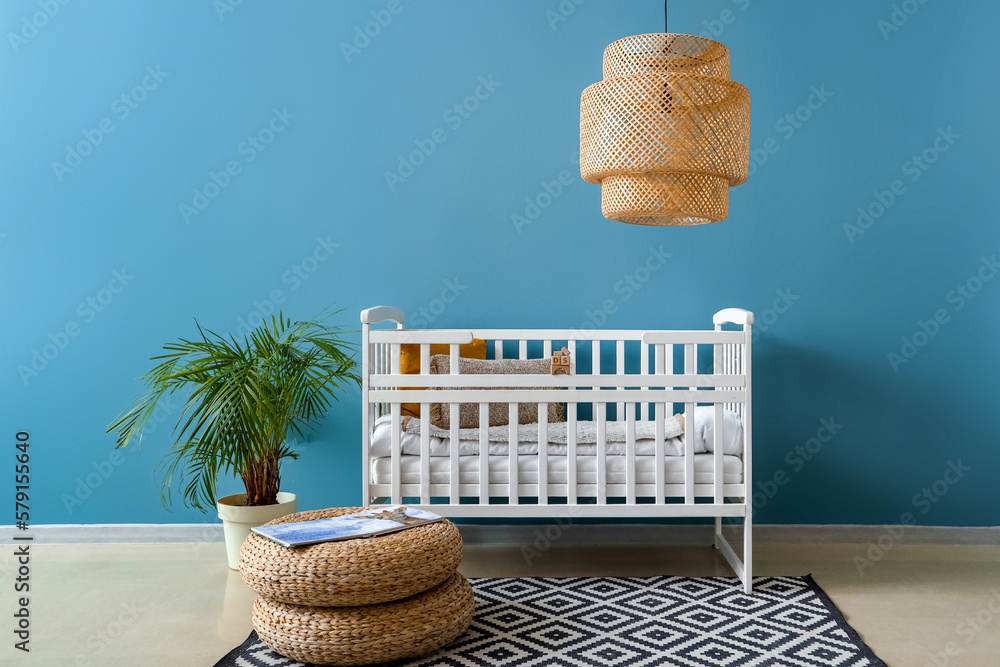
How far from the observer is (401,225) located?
2820 millimetres

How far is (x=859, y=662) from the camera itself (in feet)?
5.79

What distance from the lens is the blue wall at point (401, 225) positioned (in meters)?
2.79

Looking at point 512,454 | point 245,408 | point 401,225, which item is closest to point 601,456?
point 512,454

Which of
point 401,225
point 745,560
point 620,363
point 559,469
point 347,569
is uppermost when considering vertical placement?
point 401,225

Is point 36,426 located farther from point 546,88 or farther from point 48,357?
point 546,88

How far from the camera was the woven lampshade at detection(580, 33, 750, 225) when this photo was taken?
1.81 meters

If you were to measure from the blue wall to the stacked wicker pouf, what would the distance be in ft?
3.47

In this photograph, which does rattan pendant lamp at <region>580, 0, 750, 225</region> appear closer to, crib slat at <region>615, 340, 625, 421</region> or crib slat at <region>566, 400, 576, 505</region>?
crib slat at <region>566, 400, 576, 505</region>

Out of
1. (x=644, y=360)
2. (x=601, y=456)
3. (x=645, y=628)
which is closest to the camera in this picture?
(x=645, y=628)

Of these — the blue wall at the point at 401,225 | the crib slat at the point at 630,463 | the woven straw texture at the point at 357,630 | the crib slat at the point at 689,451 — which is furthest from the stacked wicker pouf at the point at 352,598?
the blue wall at the point at 401,225

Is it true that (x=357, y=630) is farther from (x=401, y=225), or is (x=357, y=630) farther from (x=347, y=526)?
(x=401, y=225)

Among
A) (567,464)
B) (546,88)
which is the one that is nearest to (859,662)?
(567,464)

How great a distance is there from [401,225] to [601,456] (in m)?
1.17

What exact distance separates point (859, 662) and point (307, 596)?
4.19ft
